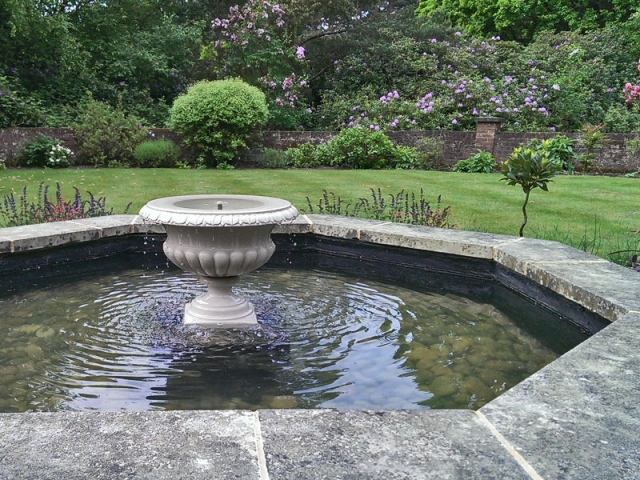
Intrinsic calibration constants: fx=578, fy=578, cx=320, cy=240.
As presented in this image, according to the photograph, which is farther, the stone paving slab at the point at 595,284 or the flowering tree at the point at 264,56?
the flowering tree at the point at 264,56

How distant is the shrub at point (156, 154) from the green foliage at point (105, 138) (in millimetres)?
279

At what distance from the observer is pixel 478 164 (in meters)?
12.7

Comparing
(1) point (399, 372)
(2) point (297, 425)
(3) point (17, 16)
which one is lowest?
(1) point (399, 372)

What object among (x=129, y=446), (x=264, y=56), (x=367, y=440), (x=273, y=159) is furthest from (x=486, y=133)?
(x=129, y=446)

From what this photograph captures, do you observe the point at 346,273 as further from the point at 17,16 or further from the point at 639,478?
the point at 17,16

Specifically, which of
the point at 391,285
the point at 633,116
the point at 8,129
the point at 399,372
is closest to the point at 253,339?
the point at 399,372

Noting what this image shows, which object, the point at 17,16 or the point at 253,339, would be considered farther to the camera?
the point at 17,16

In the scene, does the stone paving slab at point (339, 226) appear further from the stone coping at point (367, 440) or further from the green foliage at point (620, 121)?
the green foliage at point (620, 121)

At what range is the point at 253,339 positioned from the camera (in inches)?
133

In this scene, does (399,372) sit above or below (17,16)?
below

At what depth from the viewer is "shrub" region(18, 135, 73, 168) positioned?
1188 cm

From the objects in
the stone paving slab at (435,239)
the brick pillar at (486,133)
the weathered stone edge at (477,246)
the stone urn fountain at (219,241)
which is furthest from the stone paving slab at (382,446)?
the brick pillar at (486,133)

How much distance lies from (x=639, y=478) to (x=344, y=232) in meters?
3.79

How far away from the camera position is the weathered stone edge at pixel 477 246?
3.31 meters
